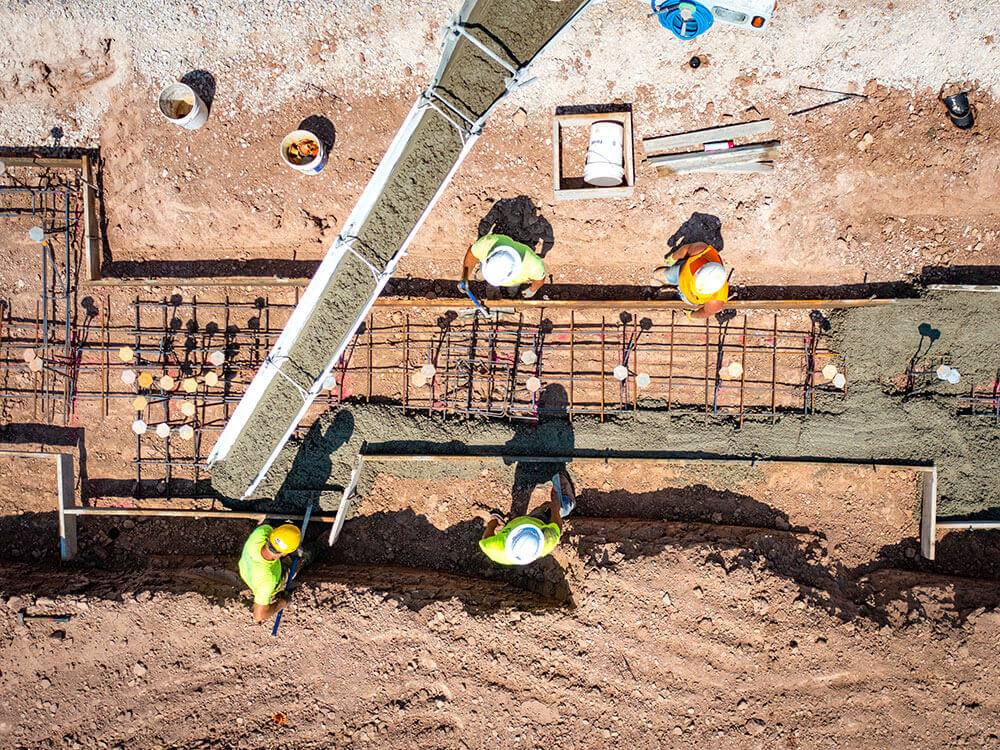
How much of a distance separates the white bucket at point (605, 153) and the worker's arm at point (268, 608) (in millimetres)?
7603

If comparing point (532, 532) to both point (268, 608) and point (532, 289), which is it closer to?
point (532, 289)

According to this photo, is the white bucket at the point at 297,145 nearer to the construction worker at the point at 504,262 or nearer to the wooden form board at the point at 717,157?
the construction worker at the point at 504,262

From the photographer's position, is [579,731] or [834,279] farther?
[834,279]

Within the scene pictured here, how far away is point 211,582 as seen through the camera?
28.2 feet

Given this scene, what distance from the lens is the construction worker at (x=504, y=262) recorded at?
23.5 feet

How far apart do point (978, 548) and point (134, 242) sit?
46.0ft

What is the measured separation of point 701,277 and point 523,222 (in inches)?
113

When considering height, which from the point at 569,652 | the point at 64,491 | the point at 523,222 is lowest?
the point at 569,652

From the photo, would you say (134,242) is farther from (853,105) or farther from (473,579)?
(853,105)

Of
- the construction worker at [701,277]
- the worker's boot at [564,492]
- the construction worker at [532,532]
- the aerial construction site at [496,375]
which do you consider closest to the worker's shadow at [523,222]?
the aerial construction site at [496,375]

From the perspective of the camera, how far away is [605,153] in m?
8.21

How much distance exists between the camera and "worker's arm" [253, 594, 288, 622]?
7867 millimetres

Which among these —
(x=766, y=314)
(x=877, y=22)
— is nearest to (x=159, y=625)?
(x=766, y=314)

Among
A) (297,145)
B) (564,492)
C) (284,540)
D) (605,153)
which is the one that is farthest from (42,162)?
(564,492)
